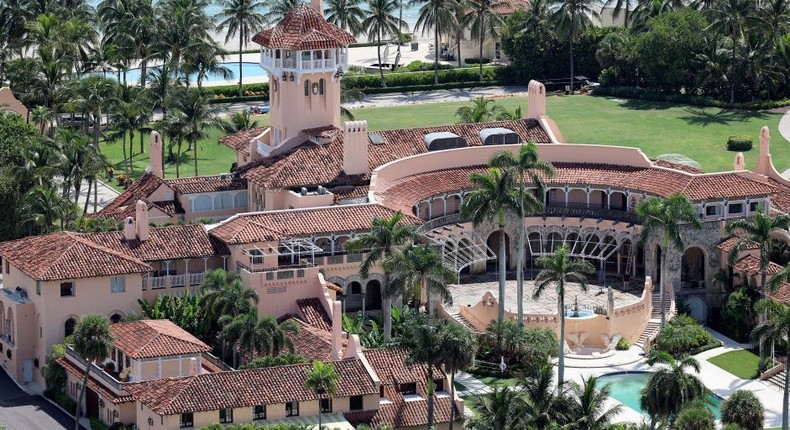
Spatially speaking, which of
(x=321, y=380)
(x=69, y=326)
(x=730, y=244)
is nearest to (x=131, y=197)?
(x=69, y=326)

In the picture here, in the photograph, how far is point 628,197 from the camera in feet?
468

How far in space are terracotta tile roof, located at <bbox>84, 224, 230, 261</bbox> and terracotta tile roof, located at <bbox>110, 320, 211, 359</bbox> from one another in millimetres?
6393

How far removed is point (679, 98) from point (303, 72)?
46515 millimetres

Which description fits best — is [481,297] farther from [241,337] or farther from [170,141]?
[170,141]

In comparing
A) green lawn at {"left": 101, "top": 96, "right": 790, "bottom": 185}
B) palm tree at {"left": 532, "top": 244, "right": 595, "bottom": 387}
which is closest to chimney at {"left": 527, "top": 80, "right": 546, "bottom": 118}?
green lawn at {"left": 101, "top": 96, "right": 790, "bottom": 185}

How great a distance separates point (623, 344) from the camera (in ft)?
429

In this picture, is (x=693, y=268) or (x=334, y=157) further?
(x=334, y=157)

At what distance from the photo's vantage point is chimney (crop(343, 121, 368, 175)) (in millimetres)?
140375

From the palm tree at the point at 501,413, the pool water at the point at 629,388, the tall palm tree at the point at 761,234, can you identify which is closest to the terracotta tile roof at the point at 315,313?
the pool water at the point at 629,388

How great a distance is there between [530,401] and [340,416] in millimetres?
10904

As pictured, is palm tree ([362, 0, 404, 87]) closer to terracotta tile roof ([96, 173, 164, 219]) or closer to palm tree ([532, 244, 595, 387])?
terracotta tile roof ([96, 173, 164, 219])

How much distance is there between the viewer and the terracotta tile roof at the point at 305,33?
143750 millimetres

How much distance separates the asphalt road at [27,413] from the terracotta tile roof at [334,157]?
22947 millimetres

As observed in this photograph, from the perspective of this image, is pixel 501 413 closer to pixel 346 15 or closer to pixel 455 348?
pixel 455 348
